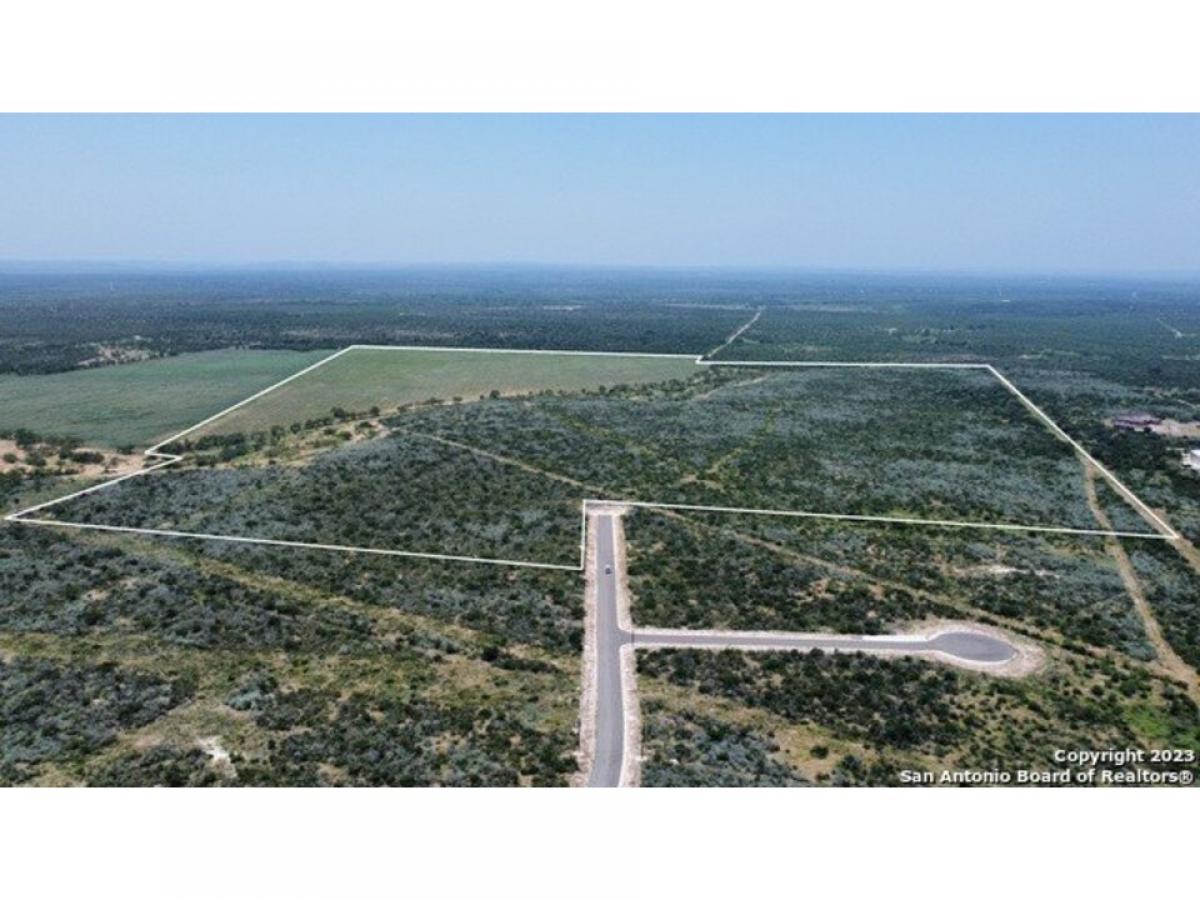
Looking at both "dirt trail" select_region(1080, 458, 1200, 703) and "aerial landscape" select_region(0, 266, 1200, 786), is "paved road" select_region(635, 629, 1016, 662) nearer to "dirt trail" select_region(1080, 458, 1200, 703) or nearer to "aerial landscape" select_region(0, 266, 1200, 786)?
"aerial landscape" select_region(0, 266, 1200, 786)

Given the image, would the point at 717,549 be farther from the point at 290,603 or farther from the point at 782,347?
the point at 782,347

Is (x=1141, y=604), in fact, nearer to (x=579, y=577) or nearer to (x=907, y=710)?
(x=907, y=710)

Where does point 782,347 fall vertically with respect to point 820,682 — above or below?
above

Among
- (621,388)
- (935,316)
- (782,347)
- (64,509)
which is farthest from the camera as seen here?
(935,316)

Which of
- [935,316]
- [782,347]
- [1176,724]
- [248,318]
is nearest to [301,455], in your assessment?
[1176,724]

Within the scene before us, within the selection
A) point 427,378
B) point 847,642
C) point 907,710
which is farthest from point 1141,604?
point 427,378

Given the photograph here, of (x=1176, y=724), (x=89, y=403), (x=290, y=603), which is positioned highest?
(x=89, y=403)

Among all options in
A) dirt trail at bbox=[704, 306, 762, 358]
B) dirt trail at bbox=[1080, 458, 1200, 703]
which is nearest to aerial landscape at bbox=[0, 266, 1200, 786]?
dirt trail at bbox=[1080, 458, 1200, 703]
